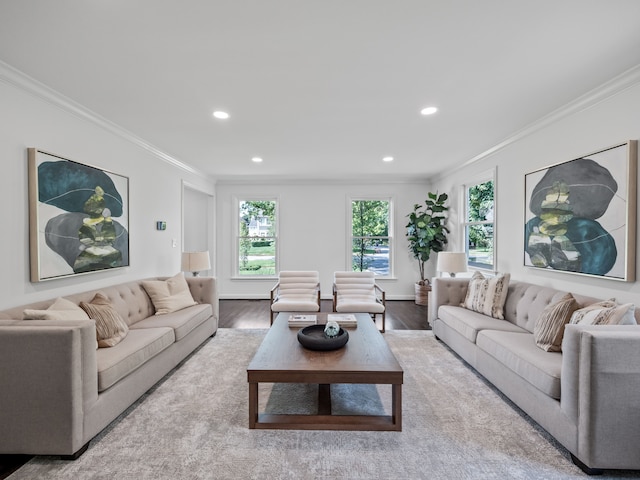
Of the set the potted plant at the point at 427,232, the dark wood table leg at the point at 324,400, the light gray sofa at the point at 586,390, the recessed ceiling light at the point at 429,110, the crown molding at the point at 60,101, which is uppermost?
the recessed ceiling light at the point at 429,110

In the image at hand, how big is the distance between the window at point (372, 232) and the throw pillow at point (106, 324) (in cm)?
456

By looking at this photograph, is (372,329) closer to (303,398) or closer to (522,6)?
(303,398)

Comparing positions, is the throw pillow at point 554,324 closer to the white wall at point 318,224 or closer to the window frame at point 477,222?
the window frame at point 477,222

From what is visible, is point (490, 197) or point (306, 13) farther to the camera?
point (490, 197)

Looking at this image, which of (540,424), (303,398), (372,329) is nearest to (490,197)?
(372,329)

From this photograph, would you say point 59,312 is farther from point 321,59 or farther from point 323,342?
point 321,59

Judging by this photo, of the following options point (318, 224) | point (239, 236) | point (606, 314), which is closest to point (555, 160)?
point (606, 314)

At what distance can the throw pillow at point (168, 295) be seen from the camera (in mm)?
3540

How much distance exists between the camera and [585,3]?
1.61 meters

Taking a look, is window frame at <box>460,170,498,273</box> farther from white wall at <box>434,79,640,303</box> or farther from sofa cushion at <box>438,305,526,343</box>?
sofa cushion at <box>438,305,526,343</box>

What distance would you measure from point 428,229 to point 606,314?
3.67 m

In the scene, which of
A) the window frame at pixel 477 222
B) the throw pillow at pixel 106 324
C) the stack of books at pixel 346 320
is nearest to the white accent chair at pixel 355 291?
the stack of books at pixel 346 320

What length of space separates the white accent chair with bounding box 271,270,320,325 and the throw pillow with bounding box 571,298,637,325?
2833 mm

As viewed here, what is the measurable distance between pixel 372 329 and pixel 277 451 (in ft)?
4.62
